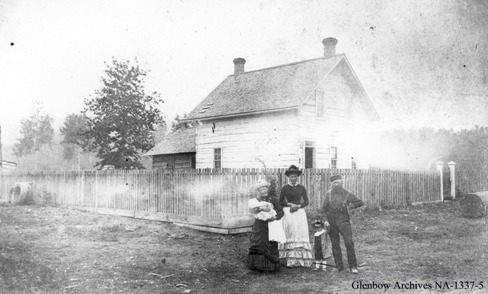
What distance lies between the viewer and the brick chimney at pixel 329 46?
21859 millimetres

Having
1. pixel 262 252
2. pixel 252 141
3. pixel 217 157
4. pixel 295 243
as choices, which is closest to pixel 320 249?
pixel 295 243

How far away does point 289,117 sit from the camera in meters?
19.5

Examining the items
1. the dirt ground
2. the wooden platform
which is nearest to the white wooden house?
the dirt ground

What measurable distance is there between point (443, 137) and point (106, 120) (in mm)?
27743

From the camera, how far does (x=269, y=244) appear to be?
24.1ft

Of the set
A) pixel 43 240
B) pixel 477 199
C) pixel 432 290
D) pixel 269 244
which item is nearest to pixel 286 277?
pixel 269 244

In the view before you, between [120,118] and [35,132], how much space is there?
51600 mm

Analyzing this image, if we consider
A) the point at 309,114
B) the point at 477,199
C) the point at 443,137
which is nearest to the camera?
the point at 477,199

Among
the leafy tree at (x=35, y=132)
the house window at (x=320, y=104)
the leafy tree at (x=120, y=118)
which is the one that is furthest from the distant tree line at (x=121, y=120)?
the leafy tree at (x=35, y=132)

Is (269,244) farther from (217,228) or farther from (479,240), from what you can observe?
(479,240)

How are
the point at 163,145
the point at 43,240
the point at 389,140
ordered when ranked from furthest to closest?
the point at 389,140 → the point at 163,145 → the point at 43,240

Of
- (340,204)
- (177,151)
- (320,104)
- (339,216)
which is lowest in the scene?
(339,216)

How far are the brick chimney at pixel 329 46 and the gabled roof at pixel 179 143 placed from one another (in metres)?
10.3

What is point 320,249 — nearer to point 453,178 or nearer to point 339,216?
point 339,216
